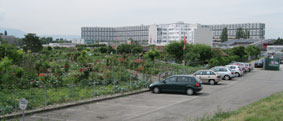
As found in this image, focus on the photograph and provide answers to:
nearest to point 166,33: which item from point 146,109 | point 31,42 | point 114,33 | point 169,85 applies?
point 114,33

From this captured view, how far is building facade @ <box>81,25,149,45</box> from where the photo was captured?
166750 millimetres

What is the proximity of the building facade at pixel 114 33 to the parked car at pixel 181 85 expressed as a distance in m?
145

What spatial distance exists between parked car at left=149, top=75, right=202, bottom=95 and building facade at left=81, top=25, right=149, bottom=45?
144656 mm

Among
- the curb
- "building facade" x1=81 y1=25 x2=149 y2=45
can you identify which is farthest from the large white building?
the curb

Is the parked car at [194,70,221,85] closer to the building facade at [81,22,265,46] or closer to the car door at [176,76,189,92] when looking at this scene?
the car door at [176,76,189,92]

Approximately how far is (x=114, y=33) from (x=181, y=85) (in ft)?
545

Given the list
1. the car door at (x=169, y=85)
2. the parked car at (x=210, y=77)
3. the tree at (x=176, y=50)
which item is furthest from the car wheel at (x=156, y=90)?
the tree at (x=176, y=50)

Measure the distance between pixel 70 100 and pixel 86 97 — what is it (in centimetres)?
124

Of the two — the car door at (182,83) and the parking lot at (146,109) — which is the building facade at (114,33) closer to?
the car door at (182,83)

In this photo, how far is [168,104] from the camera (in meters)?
15.4

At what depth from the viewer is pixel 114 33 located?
7200 inches

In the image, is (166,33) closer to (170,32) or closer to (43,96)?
(170,32)

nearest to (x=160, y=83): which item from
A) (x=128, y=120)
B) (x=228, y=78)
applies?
(x=128, y=120)

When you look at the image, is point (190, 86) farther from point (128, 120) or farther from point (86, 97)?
point (128, 120)
